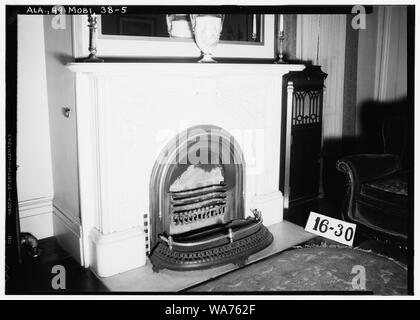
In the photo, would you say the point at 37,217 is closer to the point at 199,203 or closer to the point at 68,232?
the point at 68,232

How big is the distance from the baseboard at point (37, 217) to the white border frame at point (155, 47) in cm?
80

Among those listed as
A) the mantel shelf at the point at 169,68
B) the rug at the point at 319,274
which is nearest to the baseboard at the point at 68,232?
the rug at the point at 319,274

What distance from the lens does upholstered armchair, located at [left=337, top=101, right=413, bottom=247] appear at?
1838mm

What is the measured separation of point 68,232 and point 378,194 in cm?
144

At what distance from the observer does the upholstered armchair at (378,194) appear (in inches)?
72.4

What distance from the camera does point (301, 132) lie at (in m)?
2.50

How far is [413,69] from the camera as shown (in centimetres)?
137

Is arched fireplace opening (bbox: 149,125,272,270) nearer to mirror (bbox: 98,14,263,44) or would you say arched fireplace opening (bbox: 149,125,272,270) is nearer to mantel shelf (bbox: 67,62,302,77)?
mantel shelf (bbox: 67,62,302,77)

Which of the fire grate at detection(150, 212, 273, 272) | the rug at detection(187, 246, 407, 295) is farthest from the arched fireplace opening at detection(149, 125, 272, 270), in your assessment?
the rug at detection(187, 246, 407, 295)

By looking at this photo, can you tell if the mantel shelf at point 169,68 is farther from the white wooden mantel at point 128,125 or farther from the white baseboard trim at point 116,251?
the white baseboard trim at point 116,251

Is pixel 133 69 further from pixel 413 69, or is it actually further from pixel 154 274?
pixel 413 69

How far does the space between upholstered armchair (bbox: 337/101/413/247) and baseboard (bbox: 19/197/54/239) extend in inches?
57.5
